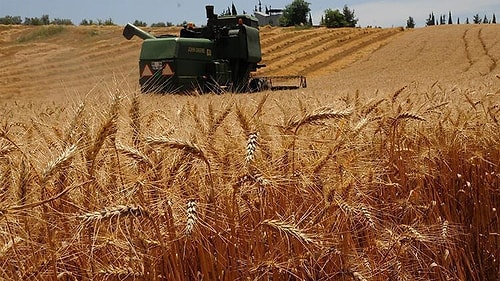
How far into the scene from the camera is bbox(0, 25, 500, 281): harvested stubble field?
1.52m

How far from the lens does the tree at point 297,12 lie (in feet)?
202

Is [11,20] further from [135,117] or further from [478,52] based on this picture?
[135,117]

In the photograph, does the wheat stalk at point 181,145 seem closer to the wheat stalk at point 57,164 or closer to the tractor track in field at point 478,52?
the wheat stalk at point 57,164

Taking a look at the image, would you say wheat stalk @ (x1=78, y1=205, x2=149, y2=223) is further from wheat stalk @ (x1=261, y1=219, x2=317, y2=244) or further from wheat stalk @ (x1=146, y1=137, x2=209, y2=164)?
wheat stalk @ (x1=261, y1=219, x2=317, y2=244)

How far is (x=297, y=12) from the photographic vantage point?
203ft

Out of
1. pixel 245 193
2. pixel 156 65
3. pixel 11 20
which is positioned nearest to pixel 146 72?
pixel 156 65

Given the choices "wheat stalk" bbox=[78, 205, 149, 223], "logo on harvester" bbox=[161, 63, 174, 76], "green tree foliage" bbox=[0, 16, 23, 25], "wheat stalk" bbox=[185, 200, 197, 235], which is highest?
"green tree foliage" bbox=[0, 16, 23, 25]

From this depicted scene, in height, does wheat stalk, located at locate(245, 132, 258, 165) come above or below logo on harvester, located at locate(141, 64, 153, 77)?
above

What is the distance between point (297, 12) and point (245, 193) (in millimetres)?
62018

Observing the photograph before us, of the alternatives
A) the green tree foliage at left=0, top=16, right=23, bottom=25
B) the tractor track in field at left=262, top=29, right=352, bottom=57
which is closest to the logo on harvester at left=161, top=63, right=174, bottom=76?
the tractor track in field at left=262, top=29, right=352, bottom=57

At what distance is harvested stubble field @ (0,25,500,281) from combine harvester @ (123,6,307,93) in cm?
831

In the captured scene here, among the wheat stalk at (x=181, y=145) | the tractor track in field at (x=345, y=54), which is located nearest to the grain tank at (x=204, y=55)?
the wheat stalk at (x=181, y=145)

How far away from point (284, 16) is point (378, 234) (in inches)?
2478

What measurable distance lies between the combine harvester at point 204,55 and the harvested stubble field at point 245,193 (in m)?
8.31
